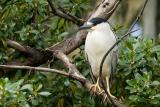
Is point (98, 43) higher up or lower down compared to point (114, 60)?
higher up

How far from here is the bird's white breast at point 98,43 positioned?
12.2 feet

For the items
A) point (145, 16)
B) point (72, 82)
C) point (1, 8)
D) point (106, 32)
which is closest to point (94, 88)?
point (72, 82)

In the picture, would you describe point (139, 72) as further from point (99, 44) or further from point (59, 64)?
point (59, 64)

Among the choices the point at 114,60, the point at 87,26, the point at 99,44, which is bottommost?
the point at 114,60

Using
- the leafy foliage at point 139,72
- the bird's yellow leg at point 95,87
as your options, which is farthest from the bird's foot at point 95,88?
the leafy foliage at point 139,72

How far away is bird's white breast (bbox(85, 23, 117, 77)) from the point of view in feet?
12.2

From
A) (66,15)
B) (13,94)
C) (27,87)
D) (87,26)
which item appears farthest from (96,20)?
(13,94)

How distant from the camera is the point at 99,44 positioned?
3.72 meters

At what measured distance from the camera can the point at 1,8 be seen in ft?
12.0

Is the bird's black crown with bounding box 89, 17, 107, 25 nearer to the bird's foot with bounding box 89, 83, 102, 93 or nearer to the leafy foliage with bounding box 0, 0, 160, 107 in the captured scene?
the leafy foliage with bounding box 0, 0, 160, 107

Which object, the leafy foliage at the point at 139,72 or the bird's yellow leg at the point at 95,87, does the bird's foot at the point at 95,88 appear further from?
the leafy foliage at the point at 139,72

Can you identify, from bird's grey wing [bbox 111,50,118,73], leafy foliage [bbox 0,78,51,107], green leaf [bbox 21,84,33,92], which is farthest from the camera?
bird's grey wing [bbox 111,50,118,73]

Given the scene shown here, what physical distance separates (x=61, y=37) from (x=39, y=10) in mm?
247

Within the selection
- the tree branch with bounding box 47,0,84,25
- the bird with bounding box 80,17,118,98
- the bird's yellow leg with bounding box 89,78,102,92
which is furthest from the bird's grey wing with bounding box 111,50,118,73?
the tree branch with bounding box 47,0,84,25
